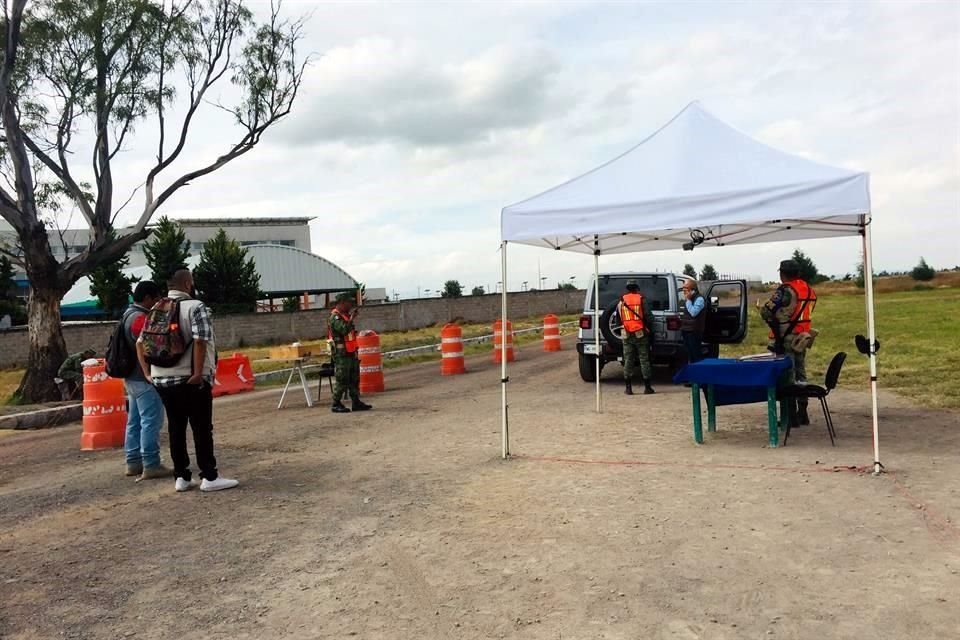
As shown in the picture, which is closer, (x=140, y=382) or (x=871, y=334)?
(x=871, y=334)

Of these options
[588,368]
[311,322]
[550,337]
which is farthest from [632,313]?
[311,322]

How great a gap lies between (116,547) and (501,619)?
314 centimetres

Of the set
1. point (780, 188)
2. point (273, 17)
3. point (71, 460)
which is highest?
point (273, 17)

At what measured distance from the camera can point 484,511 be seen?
6.00m

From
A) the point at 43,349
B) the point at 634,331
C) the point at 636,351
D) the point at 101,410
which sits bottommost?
the point at 101,410

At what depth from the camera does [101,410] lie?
32.0 feet

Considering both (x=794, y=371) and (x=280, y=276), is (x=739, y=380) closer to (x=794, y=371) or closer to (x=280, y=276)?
(x=794, y=371)

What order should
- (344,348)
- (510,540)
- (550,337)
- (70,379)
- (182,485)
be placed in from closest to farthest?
(510,540) → (182,485) → (344,348) → (70,379) → (550,337)

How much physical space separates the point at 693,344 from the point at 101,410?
9099 mm

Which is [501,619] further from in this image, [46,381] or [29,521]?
[46,381]

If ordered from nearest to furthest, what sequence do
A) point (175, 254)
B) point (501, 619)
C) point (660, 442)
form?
point (501, 619) → point (660, 442) → point (175, 254)

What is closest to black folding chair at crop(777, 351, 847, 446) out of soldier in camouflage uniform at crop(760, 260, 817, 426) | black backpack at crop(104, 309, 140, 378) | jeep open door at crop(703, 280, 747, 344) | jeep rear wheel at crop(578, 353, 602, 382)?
soldier in camouflage uniform at crop(760, 260, 817, 426)

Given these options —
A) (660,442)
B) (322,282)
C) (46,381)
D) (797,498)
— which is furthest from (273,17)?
(322,282)

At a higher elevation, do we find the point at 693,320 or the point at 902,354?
the point at 693,320
